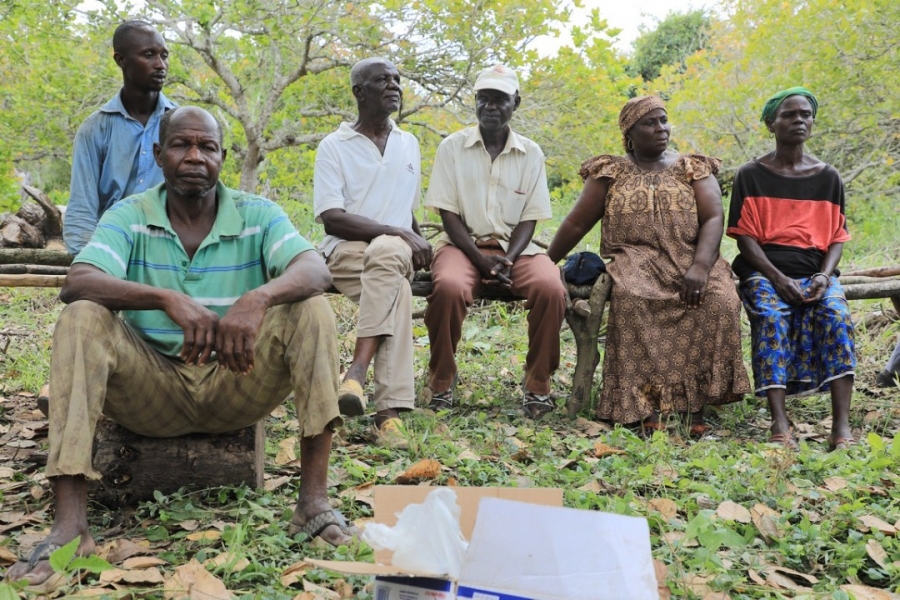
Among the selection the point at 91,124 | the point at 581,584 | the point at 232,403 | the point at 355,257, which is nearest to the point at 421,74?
the point at 355,257

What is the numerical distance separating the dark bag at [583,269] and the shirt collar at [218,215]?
2.48 meters

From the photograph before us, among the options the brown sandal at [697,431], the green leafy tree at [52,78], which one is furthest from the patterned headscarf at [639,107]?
the green leafy tree at [52,78]

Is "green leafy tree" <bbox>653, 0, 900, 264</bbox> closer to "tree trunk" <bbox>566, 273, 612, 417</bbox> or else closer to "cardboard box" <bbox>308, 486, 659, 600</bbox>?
"tree trunk" <bbox>566, 273, 612, 417</bbox>

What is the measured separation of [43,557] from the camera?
2.49 m

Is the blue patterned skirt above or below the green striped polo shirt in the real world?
below

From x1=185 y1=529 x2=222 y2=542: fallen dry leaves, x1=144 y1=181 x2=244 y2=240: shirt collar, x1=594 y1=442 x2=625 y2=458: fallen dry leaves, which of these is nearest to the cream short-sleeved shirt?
x1=594 y1=442 x2=625 y2=458: fallen dry leaves

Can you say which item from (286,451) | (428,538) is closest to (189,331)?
(286,451)

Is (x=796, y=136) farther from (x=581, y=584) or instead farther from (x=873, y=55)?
(x=581, y=584)

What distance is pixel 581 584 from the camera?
5.05 ft

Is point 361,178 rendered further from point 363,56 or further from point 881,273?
point 881,273

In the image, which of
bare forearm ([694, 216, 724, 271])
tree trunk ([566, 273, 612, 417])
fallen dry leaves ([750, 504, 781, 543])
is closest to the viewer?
fallen dry leaves ([750, 504, 781, 543])

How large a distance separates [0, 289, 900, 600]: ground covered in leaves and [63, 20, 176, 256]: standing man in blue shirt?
3.91 ft

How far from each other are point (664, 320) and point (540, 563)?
3.57 metres

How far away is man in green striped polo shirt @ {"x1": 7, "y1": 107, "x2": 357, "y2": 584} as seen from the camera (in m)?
2.66
